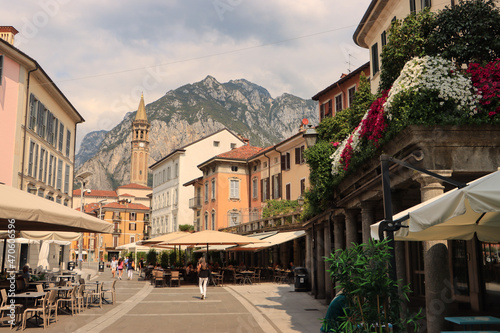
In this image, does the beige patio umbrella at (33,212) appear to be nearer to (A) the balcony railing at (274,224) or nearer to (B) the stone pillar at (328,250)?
(B) the stone pillar at (328,250)

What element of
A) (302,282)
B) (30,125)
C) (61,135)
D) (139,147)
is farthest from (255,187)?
(139,147)

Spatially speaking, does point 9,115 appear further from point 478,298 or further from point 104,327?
point 478,298

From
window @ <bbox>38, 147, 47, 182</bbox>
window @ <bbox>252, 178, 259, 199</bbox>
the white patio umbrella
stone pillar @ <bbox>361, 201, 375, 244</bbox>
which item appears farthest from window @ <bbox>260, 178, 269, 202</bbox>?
the white patio umbrella

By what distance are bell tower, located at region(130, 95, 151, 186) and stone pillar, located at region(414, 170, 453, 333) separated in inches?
5500

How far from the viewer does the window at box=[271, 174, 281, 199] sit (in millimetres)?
38594

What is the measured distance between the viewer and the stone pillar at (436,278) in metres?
7.50

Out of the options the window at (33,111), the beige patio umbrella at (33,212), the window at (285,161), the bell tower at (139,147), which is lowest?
the beige patio umbrella at (33,212)

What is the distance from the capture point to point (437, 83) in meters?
8.03

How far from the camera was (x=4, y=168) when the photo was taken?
87.0 ft

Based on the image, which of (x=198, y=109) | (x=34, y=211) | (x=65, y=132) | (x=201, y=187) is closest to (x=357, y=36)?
(x=34, y=211)

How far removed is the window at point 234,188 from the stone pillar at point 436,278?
39016 mm

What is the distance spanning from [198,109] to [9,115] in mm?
152106

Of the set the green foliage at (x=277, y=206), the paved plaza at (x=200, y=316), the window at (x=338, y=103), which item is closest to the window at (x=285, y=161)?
the green foliage at (x=277, y=206)

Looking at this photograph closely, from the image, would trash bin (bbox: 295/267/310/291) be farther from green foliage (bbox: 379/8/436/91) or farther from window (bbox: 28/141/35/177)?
window (bbox: 28/141/35/177)
